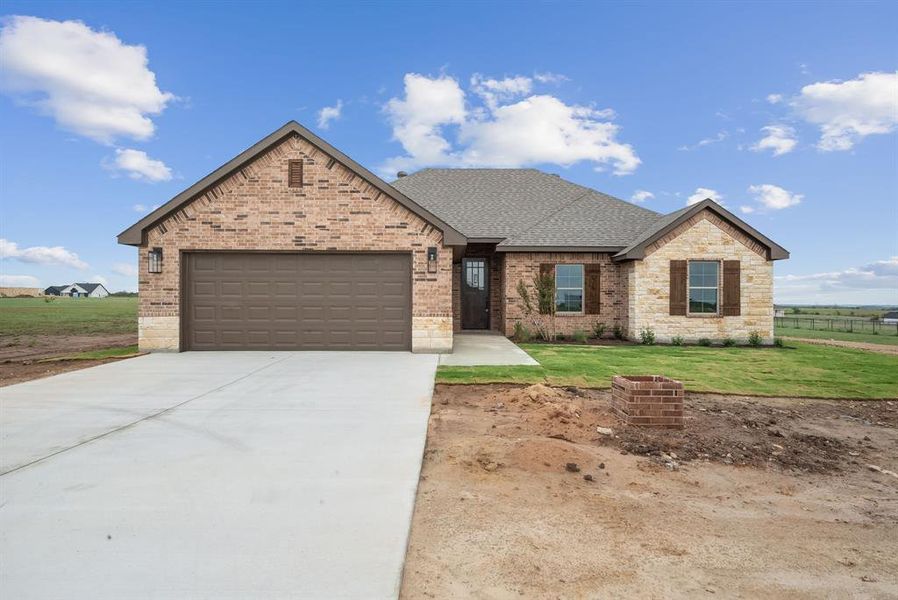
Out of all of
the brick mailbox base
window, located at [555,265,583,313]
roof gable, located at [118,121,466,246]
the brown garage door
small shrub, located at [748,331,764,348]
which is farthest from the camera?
window, located at [555,265,583,313]

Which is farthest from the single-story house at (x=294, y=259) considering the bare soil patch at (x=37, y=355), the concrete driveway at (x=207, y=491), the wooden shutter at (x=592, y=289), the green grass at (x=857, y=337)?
the green grass at (x=857, y=337)

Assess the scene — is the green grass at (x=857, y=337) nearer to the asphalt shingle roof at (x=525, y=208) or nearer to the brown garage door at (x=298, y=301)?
the asphalt shingle roof at (x=525, y=208)

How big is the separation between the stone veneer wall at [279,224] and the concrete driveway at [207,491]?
482cm

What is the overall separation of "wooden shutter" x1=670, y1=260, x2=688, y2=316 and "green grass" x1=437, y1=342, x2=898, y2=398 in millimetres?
1765

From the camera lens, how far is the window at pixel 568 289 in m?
15.7

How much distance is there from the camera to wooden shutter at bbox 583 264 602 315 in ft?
51.2

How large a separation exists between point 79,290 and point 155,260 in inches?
4246

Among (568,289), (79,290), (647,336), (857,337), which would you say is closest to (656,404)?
(647,336)

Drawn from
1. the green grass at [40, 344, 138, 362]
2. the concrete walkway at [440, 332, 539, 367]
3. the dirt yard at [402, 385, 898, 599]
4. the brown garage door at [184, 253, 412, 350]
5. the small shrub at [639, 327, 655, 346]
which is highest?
the brown garage door at [184, 253, 412, 350]

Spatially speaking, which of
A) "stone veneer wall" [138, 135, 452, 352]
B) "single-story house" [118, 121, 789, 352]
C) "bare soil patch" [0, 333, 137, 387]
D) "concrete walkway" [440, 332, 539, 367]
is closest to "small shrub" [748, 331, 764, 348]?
"concrete walkway" [440, 332, 539, 367]

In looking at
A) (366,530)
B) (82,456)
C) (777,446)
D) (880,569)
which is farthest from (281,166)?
(880,569)

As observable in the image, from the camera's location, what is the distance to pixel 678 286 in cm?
1477

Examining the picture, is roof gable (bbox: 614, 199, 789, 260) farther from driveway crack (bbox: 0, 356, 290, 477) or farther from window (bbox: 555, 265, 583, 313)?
driveway crack (bbox: 0, 356, 290, 477)

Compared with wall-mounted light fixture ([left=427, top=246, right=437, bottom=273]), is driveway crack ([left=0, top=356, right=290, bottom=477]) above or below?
below
